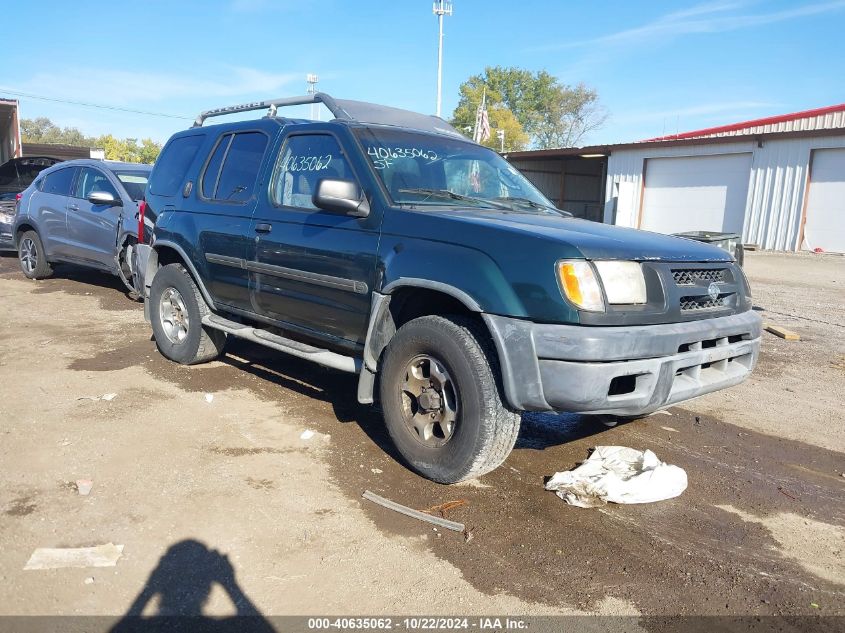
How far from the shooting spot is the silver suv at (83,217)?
8.35m

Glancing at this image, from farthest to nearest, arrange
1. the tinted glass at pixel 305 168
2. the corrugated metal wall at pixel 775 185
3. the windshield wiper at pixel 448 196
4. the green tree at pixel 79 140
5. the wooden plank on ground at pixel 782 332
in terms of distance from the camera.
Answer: the green tree at pixel 79 140 < the corrugated metal wall at pixel 775 185 < the wooden plank on ground at pixel 782 332 < the tinted glass at pixel 305 168 < the windshield wiper at pixel 448 196

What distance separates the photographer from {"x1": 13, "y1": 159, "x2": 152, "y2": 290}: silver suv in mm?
8352

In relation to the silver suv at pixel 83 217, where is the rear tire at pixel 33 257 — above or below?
below

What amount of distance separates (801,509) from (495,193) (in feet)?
8.52

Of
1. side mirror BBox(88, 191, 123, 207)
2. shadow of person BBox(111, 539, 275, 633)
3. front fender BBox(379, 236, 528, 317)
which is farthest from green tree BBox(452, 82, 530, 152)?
shadow of person BBox(111, 539, 275, 633)

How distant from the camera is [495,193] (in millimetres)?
4520

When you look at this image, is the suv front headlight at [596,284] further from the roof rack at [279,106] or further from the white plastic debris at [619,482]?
the roof rack at [279,106]

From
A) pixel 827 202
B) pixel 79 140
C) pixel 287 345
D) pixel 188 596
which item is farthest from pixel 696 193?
pixel 79 140

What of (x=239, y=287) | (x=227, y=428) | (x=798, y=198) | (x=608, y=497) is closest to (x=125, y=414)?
(x=227, y=428)

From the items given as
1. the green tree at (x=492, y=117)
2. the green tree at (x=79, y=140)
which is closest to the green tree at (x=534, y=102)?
the green tree at (x=492, y=117)

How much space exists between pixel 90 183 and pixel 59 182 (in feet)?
3.19

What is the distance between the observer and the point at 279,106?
5672 mm

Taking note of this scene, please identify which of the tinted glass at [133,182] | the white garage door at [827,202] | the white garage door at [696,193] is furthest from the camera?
the white garage door at [696,193]

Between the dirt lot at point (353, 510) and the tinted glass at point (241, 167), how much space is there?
154 centimetres
